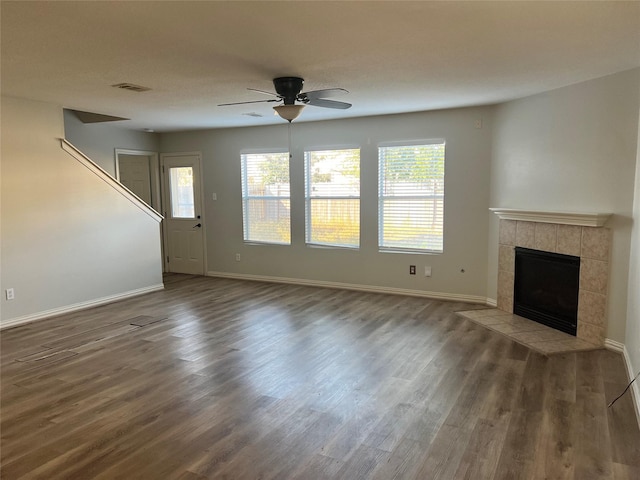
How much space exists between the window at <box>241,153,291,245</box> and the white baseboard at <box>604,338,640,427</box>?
4.43 m

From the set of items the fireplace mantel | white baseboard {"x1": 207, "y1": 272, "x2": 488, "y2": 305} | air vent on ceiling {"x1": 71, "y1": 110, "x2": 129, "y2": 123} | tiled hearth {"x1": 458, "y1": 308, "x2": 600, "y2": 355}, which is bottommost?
tiled hearth {"x1": 458, "y1": 308, "x2": 600, "y2": 355}

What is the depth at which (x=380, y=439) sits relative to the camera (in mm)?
2598

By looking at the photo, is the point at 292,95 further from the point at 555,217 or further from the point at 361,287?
the point at 361,287

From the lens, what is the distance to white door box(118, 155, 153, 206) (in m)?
7.75

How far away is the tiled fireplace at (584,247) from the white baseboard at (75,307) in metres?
5.05

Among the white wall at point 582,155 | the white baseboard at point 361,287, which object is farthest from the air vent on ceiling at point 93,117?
the white wall at point 582,155

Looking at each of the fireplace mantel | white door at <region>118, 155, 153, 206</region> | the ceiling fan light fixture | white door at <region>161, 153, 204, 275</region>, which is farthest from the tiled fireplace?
white door at <region>118, 155, 153, 206</region>

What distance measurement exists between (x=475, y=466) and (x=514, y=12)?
2.48 meters

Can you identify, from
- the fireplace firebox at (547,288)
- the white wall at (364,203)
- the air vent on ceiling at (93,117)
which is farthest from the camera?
the air vent on ceiling at (93,117)

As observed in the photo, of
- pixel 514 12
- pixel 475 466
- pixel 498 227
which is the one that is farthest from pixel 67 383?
pixel 498 227

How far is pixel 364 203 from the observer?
249 inches

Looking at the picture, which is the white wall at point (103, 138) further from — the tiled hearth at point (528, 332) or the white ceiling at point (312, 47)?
the tiled hearth at point (528, 332)

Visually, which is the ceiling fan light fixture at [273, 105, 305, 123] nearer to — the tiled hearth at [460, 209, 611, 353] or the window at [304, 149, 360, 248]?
the window at [304, 149, 360, 248]

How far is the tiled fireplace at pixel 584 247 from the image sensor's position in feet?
13.5
